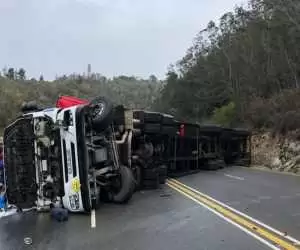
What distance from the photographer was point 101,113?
1280 centimetres

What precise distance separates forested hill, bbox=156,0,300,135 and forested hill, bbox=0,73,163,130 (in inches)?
354

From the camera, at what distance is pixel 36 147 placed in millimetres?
11836

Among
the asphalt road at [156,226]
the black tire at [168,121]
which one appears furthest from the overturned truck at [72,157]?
the black tire at [168,121]

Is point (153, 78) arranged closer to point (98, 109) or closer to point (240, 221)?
point (98, 109)

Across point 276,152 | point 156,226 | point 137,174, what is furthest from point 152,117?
point 276,152

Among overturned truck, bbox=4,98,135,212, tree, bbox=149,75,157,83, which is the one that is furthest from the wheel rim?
tree, bbox=149,75,157,83

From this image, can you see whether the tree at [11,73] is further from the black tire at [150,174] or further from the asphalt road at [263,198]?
the black tire at [150,174]

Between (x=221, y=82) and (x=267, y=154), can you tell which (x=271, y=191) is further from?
(x=221, y=82)

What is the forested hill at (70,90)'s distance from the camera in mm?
63938

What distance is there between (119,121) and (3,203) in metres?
4.75

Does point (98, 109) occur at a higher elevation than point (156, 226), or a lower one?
higher

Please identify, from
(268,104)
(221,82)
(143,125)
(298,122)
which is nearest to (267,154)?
(298,122)

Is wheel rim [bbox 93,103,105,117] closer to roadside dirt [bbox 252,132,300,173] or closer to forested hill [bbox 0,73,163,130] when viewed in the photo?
roadside dirt [bbox 252,132,300,173]

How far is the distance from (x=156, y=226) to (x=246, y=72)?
45.1 meters
